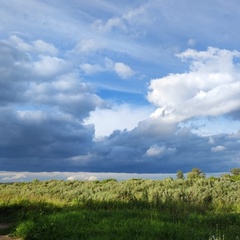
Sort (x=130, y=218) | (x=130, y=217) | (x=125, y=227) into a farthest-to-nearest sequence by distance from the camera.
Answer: (x=130, y=217)
(x=130, y=218)
(x=125, y=227)

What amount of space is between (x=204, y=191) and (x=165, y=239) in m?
14.1

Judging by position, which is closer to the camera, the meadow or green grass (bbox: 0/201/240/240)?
green grass (bbox: 0/201/240/240)

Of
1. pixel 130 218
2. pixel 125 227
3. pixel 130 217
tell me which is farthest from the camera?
pixel 130 217

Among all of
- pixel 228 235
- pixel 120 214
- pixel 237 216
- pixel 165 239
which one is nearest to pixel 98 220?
pixel 120 214

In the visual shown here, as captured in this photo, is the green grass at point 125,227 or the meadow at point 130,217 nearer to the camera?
the green grass at point 125,227

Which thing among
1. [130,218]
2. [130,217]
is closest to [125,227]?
[130,218]

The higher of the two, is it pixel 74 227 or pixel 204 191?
pixel 204 191

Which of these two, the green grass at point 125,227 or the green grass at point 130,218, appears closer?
the green grass at point 125,227

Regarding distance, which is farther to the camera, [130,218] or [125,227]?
[130,218]

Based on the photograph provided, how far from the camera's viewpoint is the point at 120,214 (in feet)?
57.0

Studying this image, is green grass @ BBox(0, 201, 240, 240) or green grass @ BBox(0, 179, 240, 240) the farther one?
green grass @ BBox(0, 179, 240, 240)

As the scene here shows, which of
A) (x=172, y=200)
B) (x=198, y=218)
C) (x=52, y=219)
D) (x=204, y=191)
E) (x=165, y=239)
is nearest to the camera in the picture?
(x=165, y=239)

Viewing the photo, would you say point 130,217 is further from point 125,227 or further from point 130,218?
point 125,227

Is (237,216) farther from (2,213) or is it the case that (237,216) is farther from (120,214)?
(2,213)
